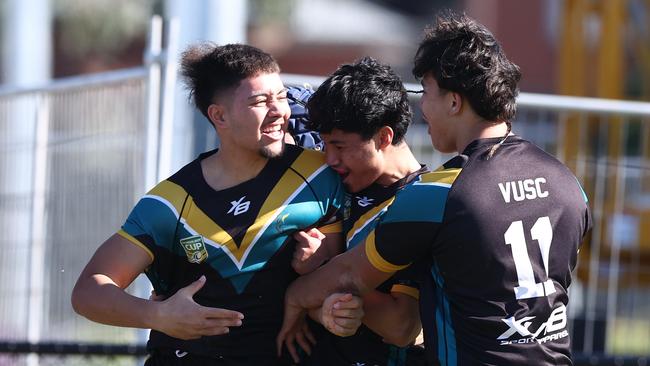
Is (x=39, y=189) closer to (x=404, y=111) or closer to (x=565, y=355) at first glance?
(x=404, y=111)

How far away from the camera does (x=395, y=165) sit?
3.89 meters

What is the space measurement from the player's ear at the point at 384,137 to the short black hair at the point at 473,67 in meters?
0.29

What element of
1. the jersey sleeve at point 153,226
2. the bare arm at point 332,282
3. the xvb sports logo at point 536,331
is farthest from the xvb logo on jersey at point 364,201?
the xvb sports logo at point 536,331

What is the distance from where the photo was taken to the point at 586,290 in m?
7.10

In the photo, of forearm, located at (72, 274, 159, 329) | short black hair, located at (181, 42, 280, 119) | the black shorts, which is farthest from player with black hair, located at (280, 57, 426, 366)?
forearm, located at (72, 274, 159, 329)

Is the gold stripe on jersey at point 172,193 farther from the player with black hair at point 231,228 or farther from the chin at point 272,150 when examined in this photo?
the chin at point 272,150

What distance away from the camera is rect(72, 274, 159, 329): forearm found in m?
3.60

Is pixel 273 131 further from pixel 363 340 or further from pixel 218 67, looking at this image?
pixel 363 340

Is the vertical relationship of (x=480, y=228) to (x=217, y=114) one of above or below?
below

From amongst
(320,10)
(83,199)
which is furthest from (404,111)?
(320,10)

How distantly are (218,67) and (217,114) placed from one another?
0.16 metres

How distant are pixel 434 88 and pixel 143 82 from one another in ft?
8.99

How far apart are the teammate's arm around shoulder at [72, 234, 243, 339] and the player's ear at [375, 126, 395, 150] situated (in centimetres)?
73

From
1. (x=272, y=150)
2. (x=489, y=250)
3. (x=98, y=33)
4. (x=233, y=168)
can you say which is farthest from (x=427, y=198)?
(x=98, y=33)
